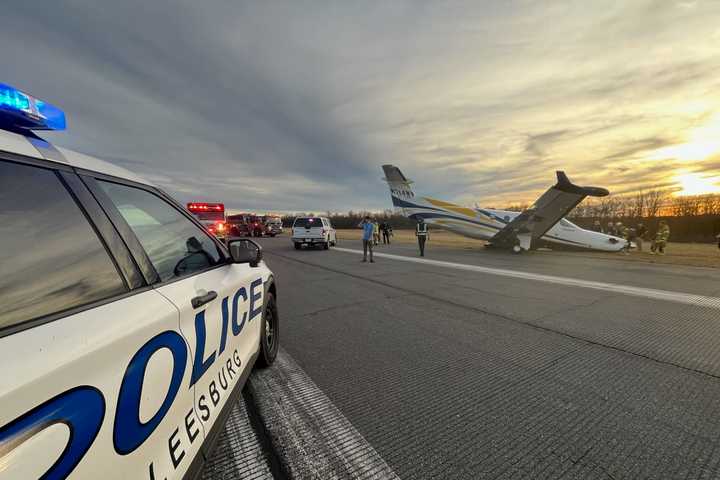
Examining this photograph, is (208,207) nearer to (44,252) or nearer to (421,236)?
(421,236)

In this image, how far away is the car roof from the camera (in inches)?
41.9

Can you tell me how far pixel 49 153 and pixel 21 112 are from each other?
218 millimetres

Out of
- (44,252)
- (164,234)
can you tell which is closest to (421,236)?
(164,234)

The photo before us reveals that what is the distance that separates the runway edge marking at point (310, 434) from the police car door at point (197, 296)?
1.28 ft

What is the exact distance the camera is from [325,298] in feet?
19.0

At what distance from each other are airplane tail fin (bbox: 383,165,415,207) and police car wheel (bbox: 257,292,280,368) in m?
16.7

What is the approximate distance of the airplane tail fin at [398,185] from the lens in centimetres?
1920

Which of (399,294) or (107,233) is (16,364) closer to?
(107,233)

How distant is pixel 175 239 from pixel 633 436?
330cm

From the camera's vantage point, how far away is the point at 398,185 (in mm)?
19484

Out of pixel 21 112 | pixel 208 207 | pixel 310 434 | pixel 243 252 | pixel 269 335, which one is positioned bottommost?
pixel 310 434

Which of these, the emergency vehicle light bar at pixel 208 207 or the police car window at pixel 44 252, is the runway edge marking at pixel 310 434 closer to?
the police car window at pixel 44 252

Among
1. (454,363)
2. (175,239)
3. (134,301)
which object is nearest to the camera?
(134,301)

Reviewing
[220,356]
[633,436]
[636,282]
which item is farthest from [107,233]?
[636,282]
